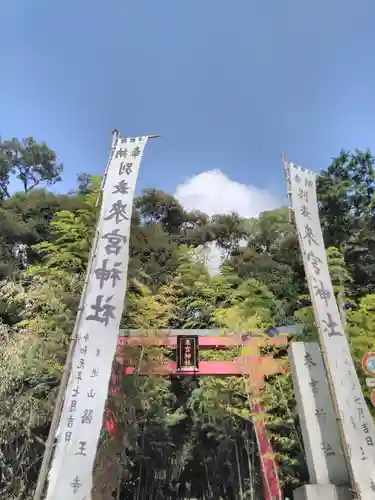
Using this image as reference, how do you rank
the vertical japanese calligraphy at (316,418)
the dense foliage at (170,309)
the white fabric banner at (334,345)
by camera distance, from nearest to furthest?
the white fabric banner at (334,345) < the vertical japanese calligraphy at (316,418) < the dense foliage at (170,309)

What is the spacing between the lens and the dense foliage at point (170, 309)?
806 cm

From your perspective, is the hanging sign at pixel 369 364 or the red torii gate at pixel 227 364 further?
the red torii gate at pixel 227 364

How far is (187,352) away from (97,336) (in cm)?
427

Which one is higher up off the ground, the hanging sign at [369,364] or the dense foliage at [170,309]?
the dense foliage at [170,309]

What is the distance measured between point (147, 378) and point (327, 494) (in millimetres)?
4607

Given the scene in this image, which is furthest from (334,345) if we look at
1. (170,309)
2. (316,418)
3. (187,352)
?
(170,309)

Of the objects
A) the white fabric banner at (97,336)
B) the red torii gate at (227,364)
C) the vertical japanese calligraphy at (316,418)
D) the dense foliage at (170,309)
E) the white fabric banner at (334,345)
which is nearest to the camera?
the white fabric banner at (97,336)

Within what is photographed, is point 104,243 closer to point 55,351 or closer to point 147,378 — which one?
point 55,351

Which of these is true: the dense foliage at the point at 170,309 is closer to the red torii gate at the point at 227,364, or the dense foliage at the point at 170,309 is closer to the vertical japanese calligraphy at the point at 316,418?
the red torii gate at the point at 227,364

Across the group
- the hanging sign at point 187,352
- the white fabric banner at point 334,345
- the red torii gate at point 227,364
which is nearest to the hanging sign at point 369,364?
the white fabric banner at point 334,345

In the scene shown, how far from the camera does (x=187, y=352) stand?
353 inches

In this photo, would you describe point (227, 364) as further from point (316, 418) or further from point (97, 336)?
point (97, 336)

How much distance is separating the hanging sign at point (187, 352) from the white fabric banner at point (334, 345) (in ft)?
11.7

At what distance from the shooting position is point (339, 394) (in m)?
5.45
